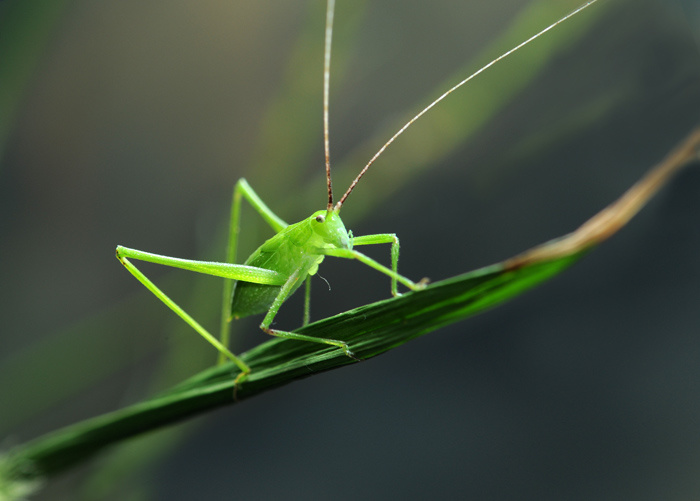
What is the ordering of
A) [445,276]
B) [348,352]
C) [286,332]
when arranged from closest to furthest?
[348,352]
[286,332]
[445,276]

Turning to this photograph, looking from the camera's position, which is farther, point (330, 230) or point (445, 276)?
point (445, 276)

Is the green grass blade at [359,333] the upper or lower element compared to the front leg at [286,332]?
lower

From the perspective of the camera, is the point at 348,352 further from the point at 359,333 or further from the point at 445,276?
the point at 445,276

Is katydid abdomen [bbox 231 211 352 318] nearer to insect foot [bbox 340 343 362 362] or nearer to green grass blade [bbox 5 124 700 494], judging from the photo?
green grass blade [bbox 5 124 700 494]

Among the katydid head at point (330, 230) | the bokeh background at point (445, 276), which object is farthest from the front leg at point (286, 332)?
the bokeh background at point (445, 276)

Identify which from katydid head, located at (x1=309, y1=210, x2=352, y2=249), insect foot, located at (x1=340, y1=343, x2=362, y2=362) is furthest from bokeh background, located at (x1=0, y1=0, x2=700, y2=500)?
insect foot, located at (x1=340, y1=343, x2=362, y2=362)

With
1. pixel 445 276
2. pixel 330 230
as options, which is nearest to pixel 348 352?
pixel 330 230

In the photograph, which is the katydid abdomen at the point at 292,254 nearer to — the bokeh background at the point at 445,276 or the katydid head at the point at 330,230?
the katydid head at the point at 330,230
